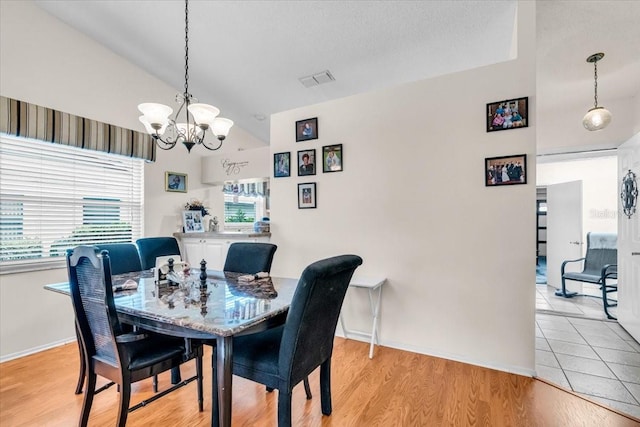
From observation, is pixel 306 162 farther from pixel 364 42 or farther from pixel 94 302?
pixel 94 302

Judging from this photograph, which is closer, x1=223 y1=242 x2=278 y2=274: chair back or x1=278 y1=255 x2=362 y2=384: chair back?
x1=278 y1=255 x2=362 y2=384: chair back

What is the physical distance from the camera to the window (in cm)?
293

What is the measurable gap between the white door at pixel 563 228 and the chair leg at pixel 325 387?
16.0 feet

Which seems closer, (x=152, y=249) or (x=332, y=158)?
(x=152, y=249)

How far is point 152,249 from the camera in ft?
9.91

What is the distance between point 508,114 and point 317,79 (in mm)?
2134

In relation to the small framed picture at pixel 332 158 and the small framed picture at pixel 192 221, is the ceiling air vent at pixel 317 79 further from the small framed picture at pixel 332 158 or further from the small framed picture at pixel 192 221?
the small framed picture at pixel 192 221

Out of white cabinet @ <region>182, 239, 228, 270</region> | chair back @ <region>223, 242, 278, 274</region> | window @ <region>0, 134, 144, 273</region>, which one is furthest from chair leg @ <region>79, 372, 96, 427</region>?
white cabinet @ <region>182, 239, 228, 270</region>

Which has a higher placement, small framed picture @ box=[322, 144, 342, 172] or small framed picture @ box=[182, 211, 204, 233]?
small framed picture @ box=[322, 144, 342, 172]

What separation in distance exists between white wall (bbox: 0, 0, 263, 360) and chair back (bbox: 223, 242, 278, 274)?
6.64 ft

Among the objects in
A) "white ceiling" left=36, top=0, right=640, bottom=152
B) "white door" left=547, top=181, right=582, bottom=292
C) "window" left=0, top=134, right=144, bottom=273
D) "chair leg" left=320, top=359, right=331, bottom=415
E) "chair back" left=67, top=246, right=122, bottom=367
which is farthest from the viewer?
"white door" left=547, top=181, right=582, bottom=292

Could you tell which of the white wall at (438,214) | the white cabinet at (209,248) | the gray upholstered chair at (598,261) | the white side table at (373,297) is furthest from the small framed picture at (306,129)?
the gray upholstered chair at (598,261)

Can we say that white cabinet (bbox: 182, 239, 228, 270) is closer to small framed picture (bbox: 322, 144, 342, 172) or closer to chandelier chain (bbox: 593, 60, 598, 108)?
small framed picture (bbox: 322, 144, 342, 172)

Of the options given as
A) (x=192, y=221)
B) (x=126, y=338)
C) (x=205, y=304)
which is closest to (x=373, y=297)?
(x=205, y=304)
